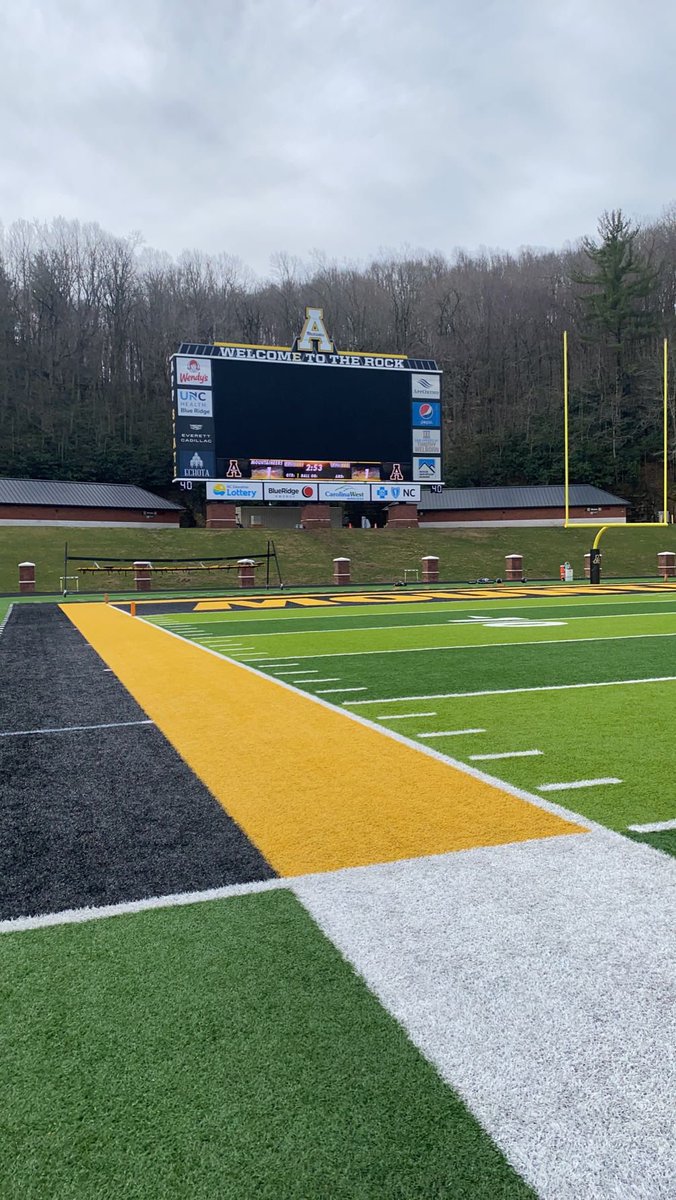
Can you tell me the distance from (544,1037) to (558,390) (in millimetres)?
59169

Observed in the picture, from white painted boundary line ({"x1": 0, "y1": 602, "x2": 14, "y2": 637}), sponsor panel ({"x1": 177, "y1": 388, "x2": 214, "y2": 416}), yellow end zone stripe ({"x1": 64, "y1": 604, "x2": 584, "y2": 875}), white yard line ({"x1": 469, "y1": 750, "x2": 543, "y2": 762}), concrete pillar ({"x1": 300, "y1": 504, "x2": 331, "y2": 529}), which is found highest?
sponsor panel ({"x1": 177, "y1": 388, "x2": 214, "y2": 416})

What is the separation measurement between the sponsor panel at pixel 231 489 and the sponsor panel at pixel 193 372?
13.6 feet

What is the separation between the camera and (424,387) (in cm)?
3459

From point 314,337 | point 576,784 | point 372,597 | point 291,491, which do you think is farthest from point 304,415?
point 576,784

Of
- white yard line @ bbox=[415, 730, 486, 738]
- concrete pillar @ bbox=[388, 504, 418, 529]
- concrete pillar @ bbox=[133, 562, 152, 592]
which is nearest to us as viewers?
white yard line @ bbox=[415, 730, 486, 738]

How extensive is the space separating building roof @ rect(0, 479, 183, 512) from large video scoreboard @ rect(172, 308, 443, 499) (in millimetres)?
10065

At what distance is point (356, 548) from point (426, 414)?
735 centimetres

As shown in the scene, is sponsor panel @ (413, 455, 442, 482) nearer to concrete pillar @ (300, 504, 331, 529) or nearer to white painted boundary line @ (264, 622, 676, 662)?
concrete pillar @ (300, 504, 331, 529)

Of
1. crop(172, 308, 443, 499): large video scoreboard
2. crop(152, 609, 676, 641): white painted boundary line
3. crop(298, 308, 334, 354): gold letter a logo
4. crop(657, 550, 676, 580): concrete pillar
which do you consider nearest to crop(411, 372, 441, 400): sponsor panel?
crop(172, 308, 443, 499): large video scoreboard

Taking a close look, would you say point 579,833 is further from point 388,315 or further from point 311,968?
point 388,315

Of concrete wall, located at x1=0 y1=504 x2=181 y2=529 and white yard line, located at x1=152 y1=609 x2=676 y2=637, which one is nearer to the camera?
white yard line, located at x1=152 y1=609 x2=676 y2=637

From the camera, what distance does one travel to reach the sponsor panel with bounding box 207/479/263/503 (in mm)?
31766

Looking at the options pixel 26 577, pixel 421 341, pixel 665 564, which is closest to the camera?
pixel 26 577

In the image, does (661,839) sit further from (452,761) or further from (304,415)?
(304,415)
